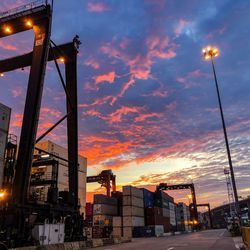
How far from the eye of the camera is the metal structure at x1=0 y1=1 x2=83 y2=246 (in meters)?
17.7

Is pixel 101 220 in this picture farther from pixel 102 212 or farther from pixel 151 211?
pixel 151 211

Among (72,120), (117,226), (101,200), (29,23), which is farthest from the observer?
(117,226)

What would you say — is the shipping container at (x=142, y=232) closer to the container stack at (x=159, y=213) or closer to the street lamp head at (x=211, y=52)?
the container stack at (x=159, y=213)

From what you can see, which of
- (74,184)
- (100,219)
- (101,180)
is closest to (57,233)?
(74,184)

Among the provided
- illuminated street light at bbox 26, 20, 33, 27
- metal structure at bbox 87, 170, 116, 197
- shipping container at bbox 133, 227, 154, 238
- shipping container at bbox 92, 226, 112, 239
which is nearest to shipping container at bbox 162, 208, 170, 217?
metal structure at bbox 87, 170, 116, 197

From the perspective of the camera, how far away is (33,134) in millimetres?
20219

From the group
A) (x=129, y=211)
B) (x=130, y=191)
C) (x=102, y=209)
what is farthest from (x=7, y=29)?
(x=129, y=211)

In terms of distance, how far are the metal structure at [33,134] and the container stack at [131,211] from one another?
28.6m

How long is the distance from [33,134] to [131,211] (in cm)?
3720

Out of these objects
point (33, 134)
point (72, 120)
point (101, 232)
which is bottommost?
point (101, 232)

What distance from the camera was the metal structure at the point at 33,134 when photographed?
1767cm

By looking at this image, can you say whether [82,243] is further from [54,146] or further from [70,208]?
[54,146]

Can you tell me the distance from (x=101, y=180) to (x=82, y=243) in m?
55.5

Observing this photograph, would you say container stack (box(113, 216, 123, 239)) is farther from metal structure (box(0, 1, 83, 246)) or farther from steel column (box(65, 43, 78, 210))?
steel column (box(65, 43, 78, 210))
